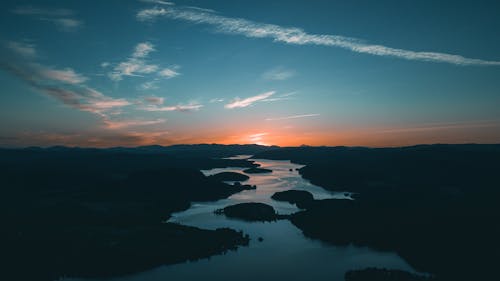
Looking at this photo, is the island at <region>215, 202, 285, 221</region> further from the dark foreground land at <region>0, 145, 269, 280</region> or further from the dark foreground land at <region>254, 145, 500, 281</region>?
the dark foreground land at <region>0, 145, 269, 280</region>

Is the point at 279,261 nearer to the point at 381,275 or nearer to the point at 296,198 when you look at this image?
the point at 381,275

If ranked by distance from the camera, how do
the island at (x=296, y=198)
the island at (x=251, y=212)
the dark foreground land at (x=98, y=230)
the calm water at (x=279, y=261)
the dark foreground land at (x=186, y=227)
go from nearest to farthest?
the calm water at (x=279, y=261) < the dark foreground land at (x=98, y=230) < the dark foreground land at (x=186, y=227) < the island at (x=251, y=212) < the island at (x=296, y=198)

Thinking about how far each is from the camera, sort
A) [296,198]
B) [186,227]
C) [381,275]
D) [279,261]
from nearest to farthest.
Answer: [381,275]
[279,261]
[186,227]
[296,198]

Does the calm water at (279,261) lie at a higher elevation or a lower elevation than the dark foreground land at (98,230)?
lower

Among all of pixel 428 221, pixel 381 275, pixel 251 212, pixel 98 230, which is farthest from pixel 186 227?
pixel 428 221

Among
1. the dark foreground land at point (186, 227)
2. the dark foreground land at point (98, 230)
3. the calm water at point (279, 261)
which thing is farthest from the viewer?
the dark foreground land at point (186, 227)

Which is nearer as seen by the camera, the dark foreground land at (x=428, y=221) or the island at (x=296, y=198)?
the dark foreground land at (x=428, y=221)

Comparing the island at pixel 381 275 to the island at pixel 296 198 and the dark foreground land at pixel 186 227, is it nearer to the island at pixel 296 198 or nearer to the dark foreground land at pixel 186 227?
the dark foreground land at pixel 186 227

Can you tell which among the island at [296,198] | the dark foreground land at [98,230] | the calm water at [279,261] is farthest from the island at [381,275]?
the island at [296,198]

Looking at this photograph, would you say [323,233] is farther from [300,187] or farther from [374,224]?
[300,187]

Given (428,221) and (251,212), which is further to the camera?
(251,212)

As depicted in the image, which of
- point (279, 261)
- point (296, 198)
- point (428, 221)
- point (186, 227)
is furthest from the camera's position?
point (296, 198)

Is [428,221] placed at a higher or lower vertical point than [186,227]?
higher
